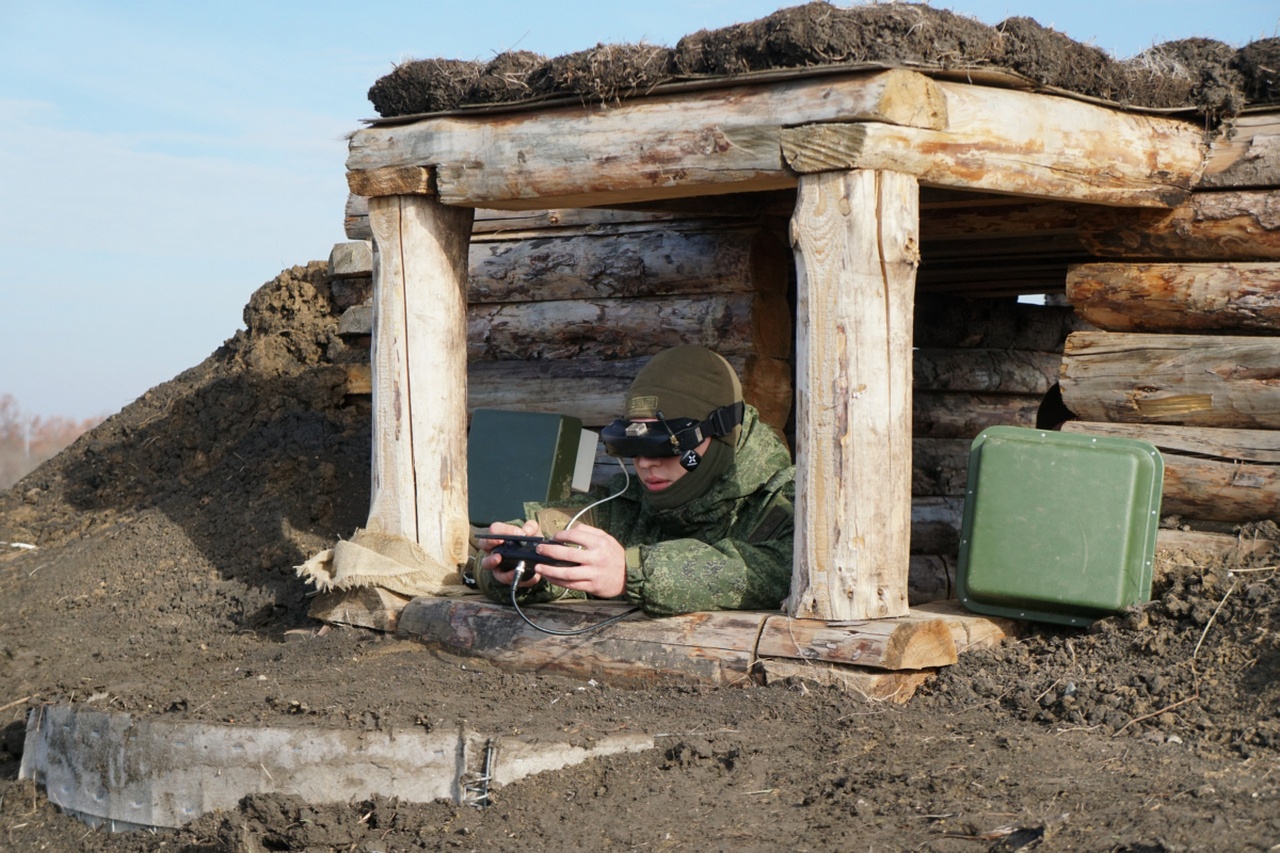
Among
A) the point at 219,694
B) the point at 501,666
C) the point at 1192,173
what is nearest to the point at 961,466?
the point at 1192,173

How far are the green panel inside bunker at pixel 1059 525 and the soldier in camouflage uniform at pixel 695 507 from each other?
2.55ft

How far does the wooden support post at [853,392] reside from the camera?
4629 millimetres

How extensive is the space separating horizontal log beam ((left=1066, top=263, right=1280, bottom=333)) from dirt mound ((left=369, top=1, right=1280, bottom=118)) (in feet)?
2.39

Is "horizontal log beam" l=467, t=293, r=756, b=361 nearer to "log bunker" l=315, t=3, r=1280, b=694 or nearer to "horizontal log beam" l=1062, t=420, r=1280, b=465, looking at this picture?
"log bunker" l=315, t=3, r=1280, b=694

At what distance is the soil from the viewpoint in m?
3.48

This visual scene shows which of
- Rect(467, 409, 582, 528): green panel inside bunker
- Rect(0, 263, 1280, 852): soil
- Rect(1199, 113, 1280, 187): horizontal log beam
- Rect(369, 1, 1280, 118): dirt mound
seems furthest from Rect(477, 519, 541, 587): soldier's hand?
Rect(1199, 113, 1280, 187): horizontal log beam

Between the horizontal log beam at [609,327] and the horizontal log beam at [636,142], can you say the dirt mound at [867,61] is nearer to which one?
the horizontal log beam at [636,142]

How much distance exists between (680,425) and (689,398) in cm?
13

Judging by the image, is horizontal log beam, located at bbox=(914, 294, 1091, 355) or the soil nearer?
the soil

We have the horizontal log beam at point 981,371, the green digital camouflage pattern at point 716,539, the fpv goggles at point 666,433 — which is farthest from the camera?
the horizontal log beam at point 981,371

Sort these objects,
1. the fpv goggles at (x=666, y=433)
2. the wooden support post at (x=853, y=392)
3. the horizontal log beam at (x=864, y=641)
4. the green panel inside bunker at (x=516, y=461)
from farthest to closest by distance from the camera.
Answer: the green panel inside bunker at (x=516, y=461)
the fpv goggles at (x=666, y=433)
the wooden support post at (x=853, y=392)
the horizontal log beam at (x=864, y=641)

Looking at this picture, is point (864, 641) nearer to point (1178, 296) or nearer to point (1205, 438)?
point (1205, 438)

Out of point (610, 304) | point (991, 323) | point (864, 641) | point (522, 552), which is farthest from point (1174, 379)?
point (991, 323)

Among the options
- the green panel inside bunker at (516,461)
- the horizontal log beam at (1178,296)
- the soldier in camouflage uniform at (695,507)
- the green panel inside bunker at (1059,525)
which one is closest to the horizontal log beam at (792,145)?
the horizontal log beam at (1178,296)
